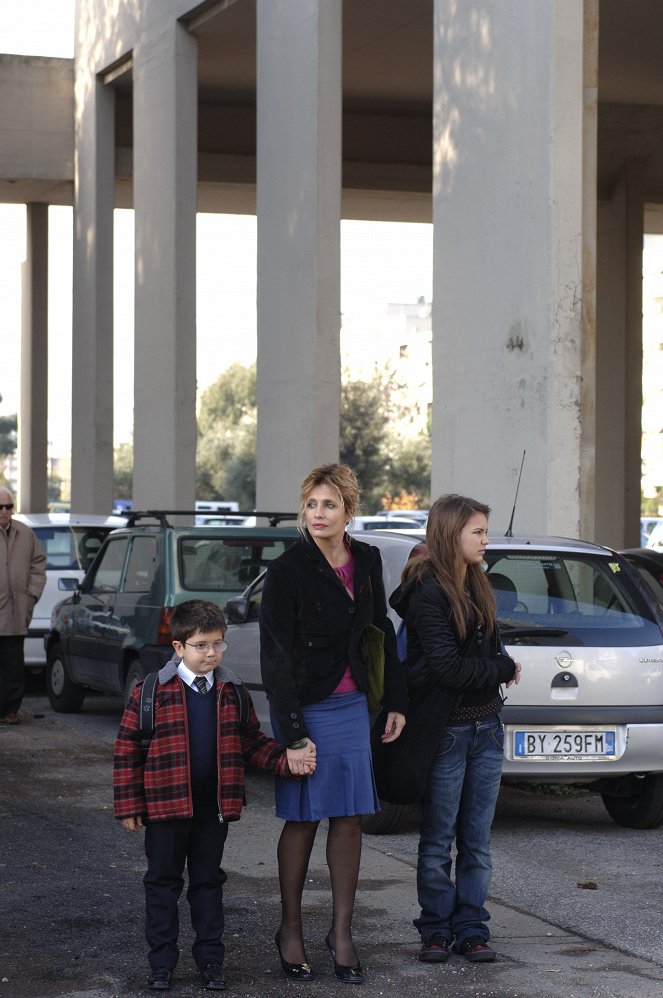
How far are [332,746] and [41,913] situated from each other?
169cm

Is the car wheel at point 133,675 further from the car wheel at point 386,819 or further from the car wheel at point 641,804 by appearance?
the car wheel at point 641,804

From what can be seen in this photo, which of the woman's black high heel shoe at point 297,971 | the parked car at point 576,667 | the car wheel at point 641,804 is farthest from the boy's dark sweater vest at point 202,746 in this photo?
the car wheel at point 641,804

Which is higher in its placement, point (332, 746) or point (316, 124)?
point (316, 124)

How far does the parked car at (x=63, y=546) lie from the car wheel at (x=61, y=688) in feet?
3.96

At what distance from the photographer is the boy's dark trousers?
5.00 metres

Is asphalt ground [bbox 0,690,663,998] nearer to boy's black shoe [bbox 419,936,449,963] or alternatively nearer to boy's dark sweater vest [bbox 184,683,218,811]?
boy's black shoe [bbox 419,936,449,963]

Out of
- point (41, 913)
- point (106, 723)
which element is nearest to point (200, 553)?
point (106, 723)

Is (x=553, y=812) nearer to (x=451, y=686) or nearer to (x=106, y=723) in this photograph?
(x=451, y=686)

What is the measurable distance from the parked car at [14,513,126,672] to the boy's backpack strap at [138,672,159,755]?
9.56m

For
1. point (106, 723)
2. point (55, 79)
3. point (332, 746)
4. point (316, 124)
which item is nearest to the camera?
point (332, 746)

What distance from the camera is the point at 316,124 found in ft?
50.9

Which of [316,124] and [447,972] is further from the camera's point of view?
[316,124]

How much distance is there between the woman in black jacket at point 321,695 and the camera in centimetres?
508

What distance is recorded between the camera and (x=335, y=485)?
5.20 meters
